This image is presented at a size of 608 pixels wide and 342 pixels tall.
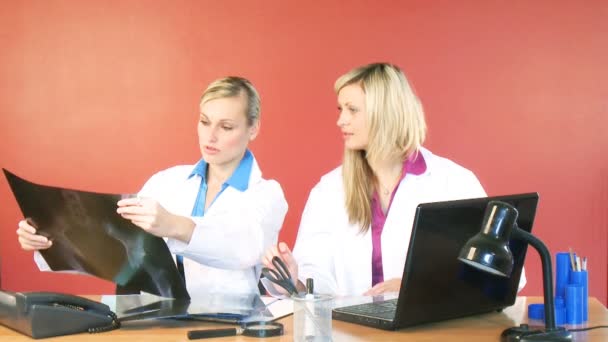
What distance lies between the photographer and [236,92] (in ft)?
9.26

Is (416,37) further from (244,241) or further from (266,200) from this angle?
(244,241)

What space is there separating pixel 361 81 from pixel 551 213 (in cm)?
178

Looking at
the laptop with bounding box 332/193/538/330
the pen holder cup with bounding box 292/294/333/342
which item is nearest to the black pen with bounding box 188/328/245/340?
the pen holder cup with bounding box 292/294/333/342

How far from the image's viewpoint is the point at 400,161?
2764mm

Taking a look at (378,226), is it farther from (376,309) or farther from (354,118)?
(376,309)

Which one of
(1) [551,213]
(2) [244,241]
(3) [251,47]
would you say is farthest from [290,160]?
(2) [244,241]

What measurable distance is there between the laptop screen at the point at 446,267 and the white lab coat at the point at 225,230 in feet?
2.44

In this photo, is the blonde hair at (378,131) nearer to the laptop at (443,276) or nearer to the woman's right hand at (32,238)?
the laptop at (443,276)

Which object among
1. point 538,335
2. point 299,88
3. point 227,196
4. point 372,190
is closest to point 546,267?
point 538,335

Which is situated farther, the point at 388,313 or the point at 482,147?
the point at 482,147

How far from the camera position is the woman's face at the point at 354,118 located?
8.81ft

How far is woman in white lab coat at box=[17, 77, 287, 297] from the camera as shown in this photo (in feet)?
8.16

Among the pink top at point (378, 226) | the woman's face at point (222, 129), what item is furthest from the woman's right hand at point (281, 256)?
the woman's face at point (222, 129)

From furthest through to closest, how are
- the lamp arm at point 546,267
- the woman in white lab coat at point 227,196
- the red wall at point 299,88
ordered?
the red wall at point 299,88, the woman in white lab coat at point 227,196, the lamp arm at point 546,267
